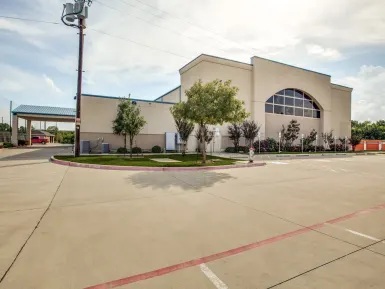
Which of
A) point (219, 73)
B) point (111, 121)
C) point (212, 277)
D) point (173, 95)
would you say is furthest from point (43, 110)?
point (212, 277)

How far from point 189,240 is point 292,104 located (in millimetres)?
37952

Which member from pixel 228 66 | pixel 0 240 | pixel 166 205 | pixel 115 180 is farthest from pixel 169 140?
pixel 0 240

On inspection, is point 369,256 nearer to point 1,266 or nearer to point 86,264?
point 86,264

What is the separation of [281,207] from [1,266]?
5.43 m

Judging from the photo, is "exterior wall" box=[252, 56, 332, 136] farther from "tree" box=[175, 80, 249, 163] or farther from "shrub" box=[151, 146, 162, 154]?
"tree" box=[175, 80, 249, 163]

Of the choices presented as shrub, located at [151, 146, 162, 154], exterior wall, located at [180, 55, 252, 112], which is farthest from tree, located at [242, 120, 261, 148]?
shrub, located at [151, 146, 162, 154]

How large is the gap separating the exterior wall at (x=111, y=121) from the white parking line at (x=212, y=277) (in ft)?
75.2

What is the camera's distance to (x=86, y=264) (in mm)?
2957

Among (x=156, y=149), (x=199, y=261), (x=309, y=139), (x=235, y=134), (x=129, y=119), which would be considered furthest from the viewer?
(x=309, y=139)

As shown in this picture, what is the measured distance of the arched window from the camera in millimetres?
34625

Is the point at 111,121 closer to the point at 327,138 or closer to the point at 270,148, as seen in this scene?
the point at 270,148

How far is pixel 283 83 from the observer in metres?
35.0

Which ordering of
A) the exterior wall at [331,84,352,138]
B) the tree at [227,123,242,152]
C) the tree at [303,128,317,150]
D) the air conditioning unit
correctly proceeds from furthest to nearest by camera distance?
the exterior wall at [331,84,352,138] < the tree at [303,128,317,150] < the tree at [227,123,242,152] < the air conditioning unit

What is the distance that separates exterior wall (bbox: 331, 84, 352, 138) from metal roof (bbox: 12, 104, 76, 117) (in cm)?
4698
